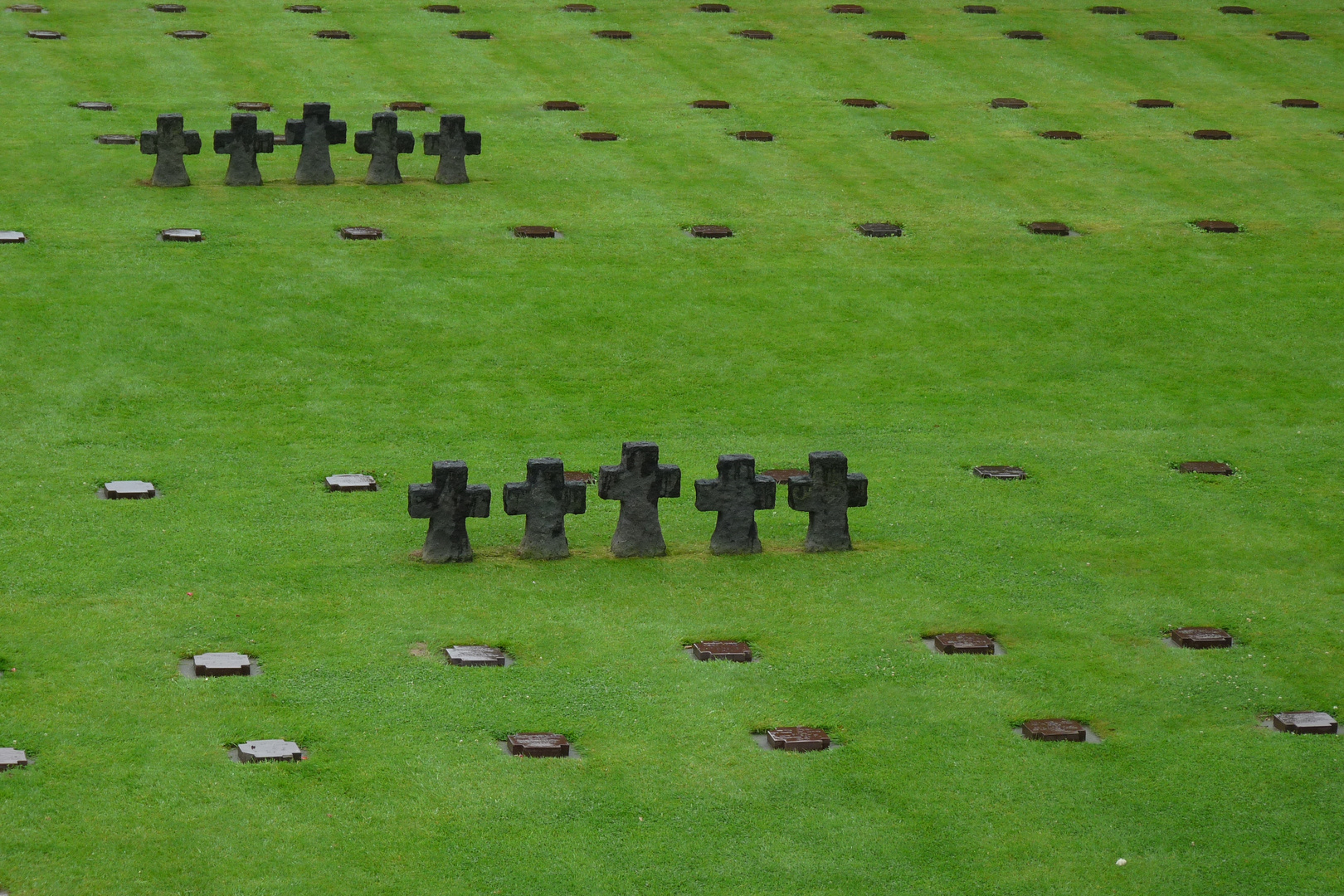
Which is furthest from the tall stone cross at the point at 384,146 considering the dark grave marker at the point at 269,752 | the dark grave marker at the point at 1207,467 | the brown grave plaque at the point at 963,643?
the dark grave marker at the point at 269,752

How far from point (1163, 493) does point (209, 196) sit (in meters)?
18.4

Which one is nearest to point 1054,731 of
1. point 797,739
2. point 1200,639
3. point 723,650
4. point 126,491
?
point 797,739

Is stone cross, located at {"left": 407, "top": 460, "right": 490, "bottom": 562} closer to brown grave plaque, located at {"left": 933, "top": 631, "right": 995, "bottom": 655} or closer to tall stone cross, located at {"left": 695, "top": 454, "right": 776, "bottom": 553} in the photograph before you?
tall stone cross, located at {"left": 695, "top": 454, "right": 776, "bottom": 553}

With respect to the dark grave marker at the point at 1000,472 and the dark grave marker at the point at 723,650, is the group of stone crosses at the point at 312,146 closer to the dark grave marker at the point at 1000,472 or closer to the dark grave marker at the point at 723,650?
the dark grave marker at the point at 1000,472

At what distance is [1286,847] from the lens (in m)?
15.8

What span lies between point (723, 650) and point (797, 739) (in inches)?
81.2

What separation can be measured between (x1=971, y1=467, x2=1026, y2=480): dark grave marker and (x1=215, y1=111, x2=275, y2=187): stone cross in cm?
1568

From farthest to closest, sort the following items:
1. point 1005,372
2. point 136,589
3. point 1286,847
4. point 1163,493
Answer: point 1005,372 → point 1163,493 → point 136,589 → point 1286,847

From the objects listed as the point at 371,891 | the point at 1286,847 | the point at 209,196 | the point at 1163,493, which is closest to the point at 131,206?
the point at 209,196

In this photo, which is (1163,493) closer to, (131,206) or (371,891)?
(371,891)

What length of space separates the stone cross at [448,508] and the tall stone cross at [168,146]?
15600mm

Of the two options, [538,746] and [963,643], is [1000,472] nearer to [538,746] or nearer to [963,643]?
[963,643]

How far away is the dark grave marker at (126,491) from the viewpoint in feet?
73.4

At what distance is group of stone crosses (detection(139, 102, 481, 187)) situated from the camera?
34188 millimetres
